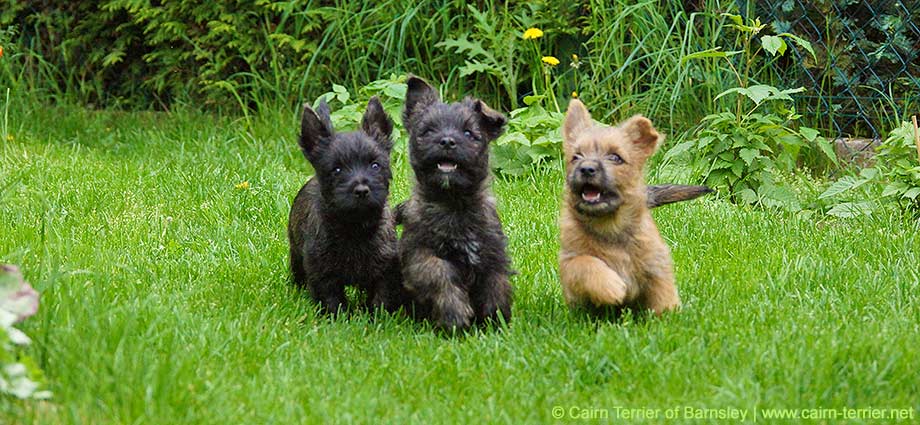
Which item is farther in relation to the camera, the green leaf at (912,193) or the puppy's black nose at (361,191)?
the green leaf at (912,193)

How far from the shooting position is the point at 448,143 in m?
4.84

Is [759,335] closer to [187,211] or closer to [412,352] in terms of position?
[412,352]

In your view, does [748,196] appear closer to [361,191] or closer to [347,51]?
[361,191]

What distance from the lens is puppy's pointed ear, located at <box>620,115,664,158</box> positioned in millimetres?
4965

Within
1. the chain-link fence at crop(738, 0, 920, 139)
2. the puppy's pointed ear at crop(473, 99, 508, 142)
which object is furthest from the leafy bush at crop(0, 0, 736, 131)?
the puppy's pointed ear at crop(473, 99, 508, 142)

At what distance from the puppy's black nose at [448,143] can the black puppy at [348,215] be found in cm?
45

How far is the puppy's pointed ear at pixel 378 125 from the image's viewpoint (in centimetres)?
538

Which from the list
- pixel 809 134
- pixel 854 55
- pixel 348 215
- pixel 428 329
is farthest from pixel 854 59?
pixel 348 215

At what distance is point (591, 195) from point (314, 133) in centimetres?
138

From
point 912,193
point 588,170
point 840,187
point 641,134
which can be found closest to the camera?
point 588,170

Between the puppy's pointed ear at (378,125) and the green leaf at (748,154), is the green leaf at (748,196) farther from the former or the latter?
the puppy's pointed ear at (378,125)

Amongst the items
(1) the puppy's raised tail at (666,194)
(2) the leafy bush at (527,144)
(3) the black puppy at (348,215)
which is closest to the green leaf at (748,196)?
(2) the leafy bush at (527,144)

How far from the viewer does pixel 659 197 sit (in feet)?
16.9

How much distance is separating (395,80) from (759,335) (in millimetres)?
4924
